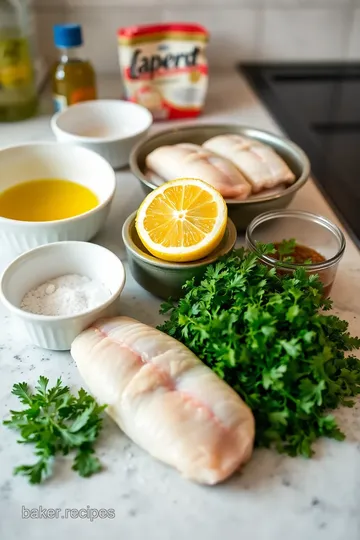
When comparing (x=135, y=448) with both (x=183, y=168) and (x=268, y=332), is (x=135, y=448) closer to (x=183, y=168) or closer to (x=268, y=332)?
(x=268, y=332)

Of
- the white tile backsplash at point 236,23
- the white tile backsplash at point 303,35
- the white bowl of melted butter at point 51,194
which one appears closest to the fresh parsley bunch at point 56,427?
the white bowl of melted butter at point 51,194

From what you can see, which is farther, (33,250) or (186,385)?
(33,250)

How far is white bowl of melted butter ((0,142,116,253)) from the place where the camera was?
0.88 m

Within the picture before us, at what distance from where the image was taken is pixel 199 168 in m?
0.97

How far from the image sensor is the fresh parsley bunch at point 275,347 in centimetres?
65

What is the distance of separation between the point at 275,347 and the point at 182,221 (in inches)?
9.4

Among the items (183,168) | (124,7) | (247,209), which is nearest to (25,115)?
(124,7)

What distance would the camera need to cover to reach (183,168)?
0.98 meters

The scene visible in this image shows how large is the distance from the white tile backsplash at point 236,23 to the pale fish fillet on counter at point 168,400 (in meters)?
1.07

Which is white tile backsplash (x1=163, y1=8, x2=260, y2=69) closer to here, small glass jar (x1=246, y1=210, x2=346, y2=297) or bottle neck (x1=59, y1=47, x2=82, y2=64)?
bottle neck (x1=59, y1=47, x2=82, y2=64)

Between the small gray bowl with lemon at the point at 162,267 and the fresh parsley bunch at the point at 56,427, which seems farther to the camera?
the small gray bowl with lemon at the point at 162,267

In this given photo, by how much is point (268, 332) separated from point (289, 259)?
8.7 inches

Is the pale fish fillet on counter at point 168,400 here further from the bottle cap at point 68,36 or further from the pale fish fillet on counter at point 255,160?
the bottle cap at point 68,36

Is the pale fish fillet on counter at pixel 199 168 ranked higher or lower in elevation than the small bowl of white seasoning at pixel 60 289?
higher
